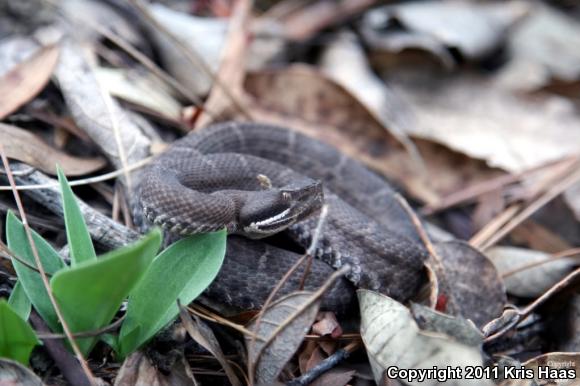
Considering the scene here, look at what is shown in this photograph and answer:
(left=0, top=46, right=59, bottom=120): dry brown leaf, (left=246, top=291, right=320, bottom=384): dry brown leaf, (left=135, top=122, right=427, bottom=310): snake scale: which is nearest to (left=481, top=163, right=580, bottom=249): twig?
(left=135, top=122, right=427, bottom=310): snake scale

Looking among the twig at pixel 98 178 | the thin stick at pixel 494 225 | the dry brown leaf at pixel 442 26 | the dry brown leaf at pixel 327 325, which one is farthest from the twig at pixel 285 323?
the dry brown leaf at pixel 442 26

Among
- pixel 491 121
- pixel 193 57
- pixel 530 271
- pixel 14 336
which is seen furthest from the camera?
pixel 491 121

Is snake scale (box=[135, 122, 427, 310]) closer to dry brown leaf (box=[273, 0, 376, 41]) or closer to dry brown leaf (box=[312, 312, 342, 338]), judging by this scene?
dry brown leaf (box=[312, 312, 342, 338])

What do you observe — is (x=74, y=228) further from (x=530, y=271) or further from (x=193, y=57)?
(x=530, y=271)

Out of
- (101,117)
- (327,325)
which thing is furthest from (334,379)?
(101,117)

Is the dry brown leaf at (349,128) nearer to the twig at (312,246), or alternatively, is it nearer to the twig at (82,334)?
the twig at (312,246)

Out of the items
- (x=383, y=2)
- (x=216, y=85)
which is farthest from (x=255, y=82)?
(x=383, y=2)

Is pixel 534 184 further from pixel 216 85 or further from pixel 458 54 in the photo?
pixel 216 85
